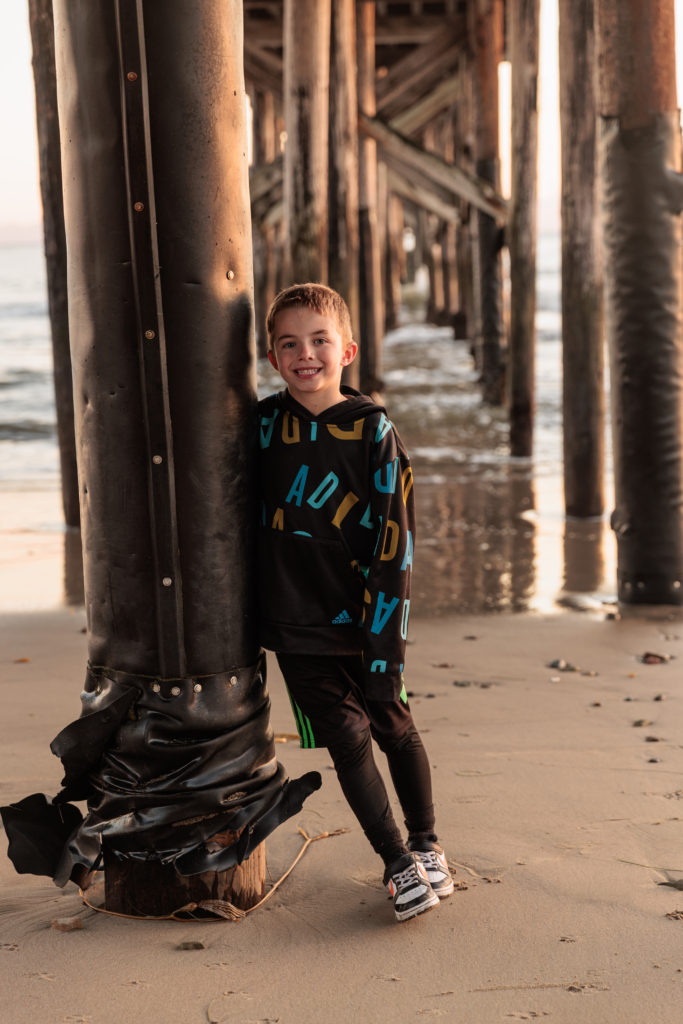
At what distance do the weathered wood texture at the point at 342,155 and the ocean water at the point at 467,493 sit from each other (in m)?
1.45

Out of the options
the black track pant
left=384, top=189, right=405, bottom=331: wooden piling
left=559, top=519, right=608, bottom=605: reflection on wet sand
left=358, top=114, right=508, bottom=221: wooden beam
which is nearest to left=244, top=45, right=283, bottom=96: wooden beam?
left=358, top=114, right=508, bottom=221: wooden beam

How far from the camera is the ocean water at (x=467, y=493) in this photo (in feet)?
16.7

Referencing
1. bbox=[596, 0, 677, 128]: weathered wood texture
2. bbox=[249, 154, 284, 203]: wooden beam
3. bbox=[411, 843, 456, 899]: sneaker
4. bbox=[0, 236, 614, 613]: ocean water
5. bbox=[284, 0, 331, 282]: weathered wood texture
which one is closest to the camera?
bbox=[411, 843, 456, 899]: sneaker

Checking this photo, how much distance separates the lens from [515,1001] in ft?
6.43

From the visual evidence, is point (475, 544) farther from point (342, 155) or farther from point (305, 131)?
point (342, 155)

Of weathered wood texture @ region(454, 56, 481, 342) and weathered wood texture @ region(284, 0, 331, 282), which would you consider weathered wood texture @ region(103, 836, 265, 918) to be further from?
weathered wood texture @ region(454, 56, 481, 342)

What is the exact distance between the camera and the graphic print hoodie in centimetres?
226

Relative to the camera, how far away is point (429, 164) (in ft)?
33.4

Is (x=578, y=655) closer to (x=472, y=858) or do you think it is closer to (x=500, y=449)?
(x=472, y=858)

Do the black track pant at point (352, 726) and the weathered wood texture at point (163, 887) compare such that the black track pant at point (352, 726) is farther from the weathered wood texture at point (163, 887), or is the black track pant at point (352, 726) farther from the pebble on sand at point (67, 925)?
the pebble on sand at point (67, 925)

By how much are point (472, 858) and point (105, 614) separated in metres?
0.93

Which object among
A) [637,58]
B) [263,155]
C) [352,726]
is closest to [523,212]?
[637,58]

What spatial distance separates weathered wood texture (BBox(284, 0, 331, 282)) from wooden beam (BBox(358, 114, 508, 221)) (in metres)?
2.57

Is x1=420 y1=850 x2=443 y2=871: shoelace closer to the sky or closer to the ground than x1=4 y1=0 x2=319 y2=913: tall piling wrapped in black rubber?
closer to the ground
